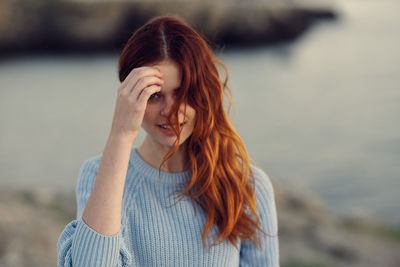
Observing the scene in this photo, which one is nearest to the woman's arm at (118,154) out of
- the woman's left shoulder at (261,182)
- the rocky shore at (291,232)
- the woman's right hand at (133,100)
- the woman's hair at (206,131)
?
the woman's right hand at (133,100)

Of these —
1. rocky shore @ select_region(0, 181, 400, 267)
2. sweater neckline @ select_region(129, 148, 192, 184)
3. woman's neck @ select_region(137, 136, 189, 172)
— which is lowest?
rocky shore @ select_region(0, 181, 400, 267)

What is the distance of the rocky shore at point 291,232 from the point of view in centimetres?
421

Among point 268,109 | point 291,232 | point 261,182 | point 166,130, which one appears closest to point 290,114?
point 268,109

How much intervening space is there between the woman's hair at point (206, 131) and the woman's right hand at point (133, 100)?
97 mm

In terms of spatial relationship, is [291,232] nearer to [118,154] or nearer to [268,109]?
[118,154]

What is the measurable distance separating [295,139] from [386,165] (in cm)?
172

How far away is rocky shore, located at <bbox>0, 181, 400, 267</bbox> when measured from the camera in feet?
13.8

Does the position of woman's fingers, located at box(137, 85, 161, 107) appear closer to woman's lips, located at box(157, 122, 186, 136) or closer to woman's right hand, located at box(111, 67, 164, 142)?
woman's right hand, located at box(111, 67, 164, 142)

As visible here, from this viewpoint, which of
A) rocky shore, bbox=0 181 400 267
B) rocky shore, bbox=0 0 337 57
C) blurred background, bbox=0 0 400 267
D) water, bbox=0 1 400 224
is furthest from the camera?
rocky shore, bbox=0 0 337 57

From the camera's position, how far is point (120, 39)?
16109mm

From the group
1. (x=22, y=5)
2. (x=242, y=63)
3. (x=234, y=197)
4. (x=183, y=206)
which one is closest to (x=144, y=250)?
(x=183, y=206)

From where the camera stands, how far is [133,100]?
1.34 metres

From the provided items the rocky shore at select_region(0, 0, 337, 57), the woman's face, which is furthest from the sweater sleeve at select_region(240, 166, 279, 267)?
the rocky shore at select_region(0, 0, 337, 57)

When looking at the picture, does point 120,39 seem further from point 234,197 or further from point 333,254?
point 234,197
